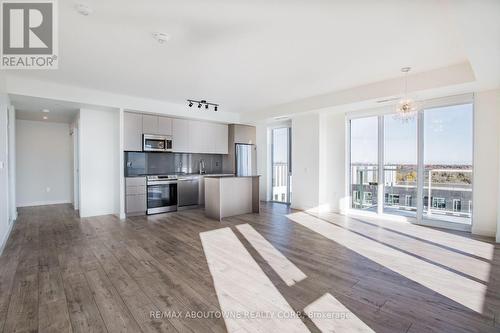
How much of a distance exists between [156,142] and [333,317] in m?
5.41

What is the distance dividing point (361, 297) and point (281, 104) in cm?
498

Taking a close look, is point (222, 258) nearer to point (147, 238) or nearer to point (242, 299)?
point (242, 299)

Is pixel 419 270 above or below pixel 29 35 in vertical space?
below

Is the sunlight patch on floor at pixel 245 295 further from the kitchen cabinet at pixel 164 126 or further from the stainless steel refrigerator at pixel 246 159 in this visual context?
the stainless steel refrigerator at pixel 246 159

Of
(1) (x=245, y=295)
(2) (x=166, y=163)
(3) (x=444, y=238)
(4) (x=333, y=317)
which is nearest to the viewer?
(4) (x=333, y=317)

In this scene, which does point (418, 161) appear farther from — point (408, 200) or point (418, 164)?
point (408, 200)

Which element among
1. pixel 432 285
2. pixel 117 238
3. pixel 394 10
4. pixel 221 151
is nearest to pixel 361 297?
pixel 432 285

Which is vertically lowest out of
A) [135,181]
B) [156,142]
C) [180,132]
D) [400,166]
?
[135,181]

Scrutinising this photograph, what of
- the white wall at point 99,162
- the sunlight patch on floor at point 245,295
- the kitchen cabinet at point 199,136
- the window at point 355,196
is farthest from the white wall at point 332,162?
the white wall at point 99,162

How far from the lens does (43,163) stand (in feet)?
23.5

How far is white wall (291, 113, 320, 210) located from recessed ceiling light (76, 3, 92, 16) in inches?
194

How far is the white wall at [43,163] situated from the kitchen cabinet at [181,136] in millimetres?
3516

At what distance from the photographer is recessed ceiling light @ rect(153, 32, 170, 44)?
2795 mm

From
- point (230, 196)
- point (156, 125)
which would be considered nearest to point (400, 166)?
point (230, 196)
